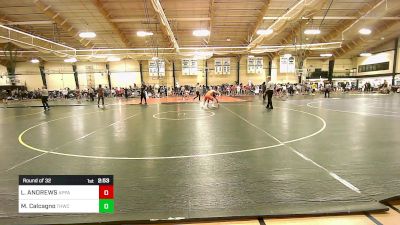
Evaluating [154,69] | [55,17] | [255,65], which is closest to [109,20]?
[55,17]

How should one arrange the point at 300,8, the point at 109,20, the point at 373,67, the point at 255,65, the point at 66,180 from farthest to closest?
1. the point at 373,67
2. the point at 255,65
3. the point at 109,20
4. the point at 300,8
5. the point at 66,180

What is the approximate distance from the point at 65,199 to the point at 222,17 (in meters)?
A: 23.2

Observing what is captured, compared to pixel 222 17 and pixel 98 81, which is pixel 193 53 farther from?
pixel 98 81

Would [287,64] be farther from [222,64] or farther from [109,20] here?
[109,20]

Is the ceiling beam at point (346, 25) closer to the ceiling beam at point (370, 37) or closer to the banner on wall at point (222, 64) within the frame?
the ceiling beam at point (370, 37)

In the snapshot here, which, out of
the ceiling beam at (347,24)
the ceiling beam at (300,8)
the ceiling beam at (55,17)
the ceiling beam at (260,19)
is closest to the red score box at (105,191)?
the ceiling beam at (300,8)

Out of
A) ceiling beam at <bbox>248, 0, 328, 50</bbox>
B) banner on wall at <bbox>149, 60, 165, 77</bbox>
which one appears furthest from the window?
banner on wall at <bbox>149, 60, 165, 77</bbox>

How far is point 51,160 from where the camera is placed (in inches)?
207

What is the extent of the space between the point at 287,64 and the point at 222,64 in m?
8.62

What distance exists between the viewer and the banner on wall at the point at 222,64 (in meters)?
35.2
